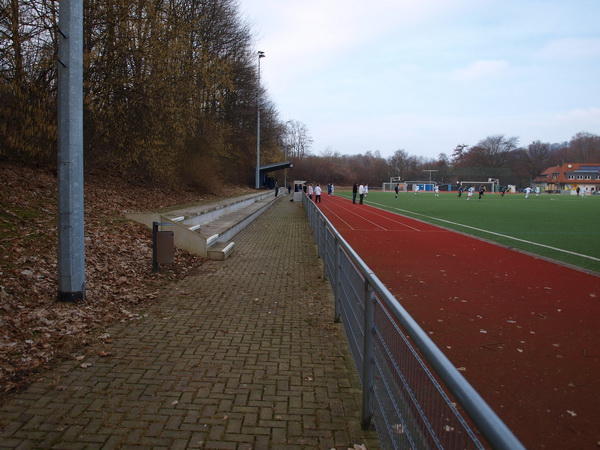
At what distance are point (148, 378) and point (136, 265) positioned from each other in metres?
4.65

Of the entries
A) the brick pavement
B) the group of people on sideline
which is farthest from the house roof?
the brick pavement

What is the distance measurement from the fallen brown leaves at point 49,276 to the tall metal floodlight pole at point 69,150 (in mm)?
454

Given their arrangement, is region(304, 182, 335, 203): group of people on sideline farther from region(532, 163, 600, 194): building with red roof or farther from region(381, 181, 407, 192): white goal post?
region(532, 163, 600, 194): building with red roof

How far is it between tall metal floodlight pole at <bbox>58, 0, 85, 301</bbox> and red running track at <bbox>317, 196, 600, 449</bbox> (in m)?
4.65

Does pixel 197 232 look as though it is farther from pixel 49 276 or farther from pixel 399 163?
pixel 399 163

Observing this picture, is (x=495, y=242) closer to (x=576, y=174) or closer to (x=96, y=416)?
A: (x=96, y=416)

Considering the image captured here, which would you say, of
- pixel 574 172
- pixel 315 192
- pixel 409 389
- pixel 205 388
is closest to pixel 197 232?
pixel 205 388

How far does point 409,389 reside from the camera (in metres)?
2.36

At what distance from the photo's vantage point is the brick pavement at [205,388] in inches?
122

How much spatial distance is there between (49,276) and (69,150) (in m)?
1.94

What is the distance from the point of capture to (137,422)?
3.26 meters

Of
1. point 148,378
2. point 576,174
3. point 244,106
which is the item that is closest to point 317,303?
point 148,378

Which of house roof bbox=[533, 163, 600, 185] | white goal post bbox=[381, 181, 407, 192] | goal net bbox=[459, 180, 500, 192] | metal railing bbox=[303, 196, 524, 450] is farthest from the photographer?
house roof bbox=[533, 163, 600, 185]

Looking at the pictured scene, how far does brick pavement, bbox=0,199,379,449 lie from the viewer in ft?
10.2
